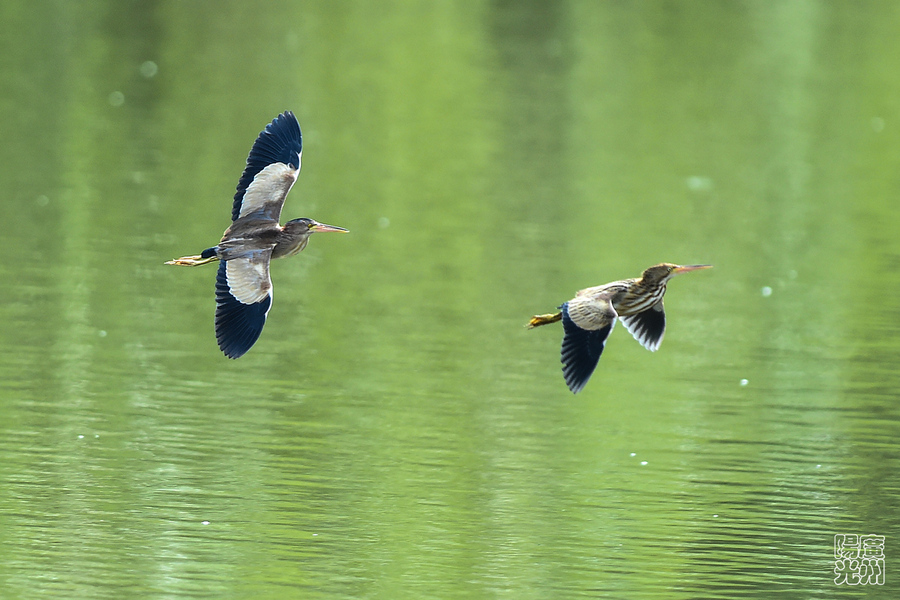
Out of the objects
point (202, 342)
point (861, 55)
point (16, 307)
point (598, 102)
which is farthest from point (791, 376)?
point (861, 55)

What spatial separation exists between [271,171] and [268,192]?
19 centimetres

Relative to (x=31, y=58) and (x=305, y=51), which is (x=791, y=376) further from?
(x=305, y=51)

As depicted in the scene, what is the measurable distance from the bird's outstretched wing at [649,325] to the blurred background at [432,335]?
1594 mm

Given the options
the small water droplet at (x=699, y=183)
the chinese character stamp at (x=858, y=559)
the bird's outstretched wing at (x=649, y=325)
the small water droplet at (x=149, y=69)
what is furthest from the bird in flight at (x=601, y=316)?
the small water droplet at (x=149, y=69)

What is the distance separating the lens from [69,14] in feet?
144

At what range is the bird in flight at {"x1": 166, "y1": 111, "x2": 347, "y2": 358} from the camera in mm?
12938

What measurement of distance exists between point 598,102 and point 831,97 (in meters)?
6.66

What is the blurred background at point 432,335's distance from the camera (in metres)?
13.6

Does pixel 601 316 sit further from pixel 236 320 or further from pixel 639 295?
pixel 236 320

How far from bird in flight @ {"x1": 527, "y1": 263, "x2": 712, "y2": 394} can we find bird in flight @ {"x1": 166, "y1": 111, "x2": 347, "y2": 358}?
179 centimetres

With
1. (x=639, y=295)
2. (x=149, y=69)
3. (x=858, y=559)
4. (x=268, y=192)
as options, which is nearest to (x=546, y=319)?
(x=639, y=295)

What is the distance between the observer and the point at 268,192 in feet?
44.5

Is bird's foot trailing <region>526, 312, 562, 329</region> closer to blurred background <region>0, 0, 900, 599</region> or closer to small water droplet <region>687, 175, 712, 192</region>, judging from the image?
blurred background <region>0, 0, 900, 599</region>

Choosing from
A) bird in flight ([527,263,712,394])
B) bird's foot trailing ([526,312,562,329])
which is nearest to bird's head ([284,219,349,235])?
bird's foot trailing ([526,312,562,329])
